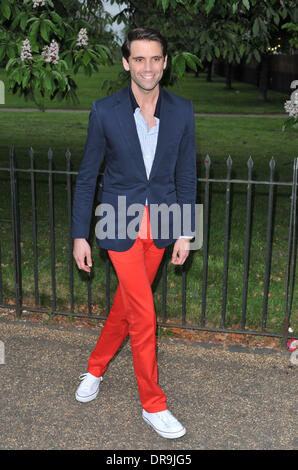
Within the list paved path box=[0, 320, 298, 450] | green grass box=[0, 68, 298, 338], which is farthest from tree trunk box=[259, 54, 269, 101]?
paved path box=[0, 320, 298, 450]

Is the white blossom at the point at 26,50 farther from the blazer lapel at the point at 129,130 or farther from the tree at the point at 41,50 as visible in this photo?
the blazer lapel at the point at 129,130

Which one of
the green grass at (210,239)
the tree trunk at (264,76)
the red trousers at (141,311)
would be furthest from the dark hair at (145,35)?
the tree trunk at (264,76)

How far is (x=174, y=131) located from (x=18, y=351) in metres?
2.23

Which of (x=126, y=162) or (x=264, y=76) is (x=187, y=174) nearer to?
(x=126, y=162)

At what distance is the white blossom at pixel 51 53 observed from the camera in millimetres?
5305

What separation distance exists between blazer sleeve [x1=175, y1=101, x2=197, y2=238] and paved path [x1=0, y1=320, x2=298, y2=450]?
1.14 meters

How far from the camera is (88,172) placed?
11.8ft

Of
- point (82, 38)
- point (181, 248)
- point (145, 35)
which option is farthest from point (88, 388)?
point (82, 38)

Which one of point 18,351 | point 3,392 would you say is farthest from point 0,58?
point 3,392

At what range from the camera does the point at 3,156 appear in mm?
13750

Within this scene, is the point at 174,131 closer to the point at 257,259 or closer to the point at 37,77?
the point at 37,77

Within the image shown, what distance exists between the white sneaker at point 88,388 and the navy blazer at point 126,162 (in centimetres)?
100

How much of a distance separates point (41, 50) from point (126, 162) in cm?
286

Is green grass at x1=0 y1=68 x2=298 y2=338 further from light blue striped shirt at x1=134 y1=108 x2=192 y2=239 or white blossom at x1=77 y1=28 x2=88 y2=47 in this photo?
light blue striped shirt at x1=134 y1=108 x2=192 y2=239
